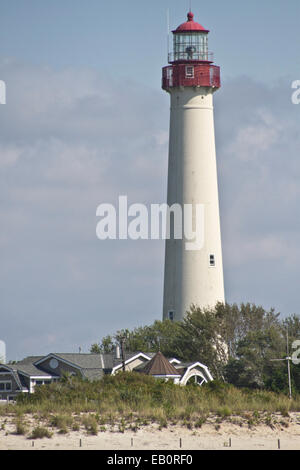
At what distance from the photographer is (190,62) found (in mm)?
70688

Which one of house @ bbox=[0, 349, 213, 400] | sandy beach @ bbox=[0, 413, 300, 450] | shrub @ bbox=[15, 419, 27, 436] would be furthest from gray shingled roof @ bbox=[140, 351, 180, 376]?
shrub @ bbox=[15, 419, 27, 436]

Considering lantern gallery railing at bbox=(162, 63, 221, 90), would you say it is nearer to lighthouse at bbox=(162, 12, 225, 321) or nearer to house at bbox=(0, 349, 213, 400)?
lighthouse at bbox=(162, 12, 225, 321)

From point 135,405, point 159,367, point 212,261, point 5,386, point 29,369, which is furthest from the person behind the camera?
point 29,369

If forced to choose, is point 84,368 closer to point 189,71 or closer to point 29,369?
point 29,369

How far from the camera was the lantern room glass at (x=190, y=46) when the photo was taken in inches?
2800

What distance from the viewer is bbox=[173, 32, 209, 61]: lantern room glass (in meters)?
71.1

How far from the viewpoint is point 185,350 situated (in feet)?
239

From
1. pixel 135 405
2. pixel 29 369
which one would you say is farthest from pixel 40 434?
pixel 29 369

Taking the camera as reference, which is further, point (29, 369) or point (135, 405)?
point (29, 369)

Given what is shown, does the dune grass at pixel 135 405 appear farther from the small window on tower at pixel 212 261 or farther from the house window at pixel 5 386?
the house window at pixel 5 386

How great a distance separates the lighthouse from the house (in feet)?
10.9

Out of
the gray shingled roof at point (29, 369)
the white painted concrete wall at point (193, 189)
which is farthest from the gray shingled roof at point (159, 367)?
the gray shingled roof at point (29, 369)

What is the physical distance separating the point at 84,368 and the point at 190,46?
66.4 feet
